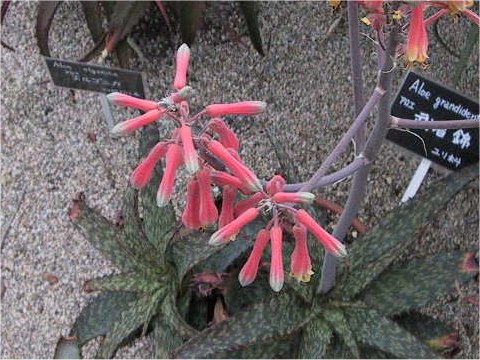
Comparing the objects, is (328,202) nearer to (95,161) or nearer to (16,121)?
(95,161)

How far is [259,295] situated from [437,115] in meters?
0.52

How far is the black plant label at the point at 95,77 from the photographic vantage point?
153 centimetres

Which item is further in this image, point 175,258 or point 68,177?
point 68,177

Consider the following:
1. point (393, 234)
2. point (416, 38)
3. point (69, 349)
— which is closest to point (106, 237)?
point (69, 349)

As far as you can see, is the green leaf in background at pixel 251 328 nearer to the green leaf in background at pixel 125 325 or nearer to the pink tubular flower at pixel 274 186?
the green leaf in background at pixel 125 325

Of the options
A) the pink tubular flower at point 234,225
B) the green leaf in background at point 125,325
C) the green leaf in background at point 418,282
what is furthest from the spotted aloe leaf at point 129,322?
the pink tubular flower at point 234,225

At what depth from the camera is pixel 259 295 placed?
1525mm

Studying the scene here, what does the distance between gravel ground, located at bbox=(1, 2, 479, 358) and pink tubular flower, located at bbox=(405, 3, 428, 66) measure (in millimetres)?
1079

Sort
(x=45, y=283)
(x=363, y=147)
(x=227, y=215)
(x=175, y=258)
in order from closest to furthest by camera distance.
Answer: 1. (x=227, y=215)
2. (x=363, y=147)
3. (x=175, y=258)
4. (x=45, y=283)

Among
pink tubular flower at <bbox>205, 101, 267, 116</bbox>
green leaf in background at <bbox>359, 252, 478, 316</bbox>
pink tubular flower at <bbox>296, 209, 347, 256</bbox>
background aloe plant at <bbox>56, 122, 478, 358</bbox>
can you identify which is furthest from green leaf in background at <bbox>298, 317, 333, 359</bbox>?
pink tubular flower at <bbox>205, 101, 267, 116</bbox>

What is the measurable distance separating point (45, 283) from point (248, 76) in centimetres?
81

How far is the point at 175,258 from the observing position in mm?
1470

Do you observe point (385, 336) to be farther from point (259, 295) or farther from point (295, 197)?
point (295, 197)

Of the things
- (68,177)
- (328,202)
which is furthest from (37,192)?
(328,202)
